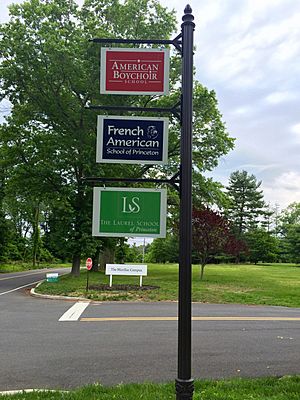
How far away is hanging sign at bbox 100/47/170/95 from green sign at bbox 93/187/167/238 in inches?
39.6

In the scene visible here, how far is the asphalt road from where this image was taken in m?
5.73

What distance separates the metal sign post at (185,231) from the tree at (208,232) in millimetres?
19109

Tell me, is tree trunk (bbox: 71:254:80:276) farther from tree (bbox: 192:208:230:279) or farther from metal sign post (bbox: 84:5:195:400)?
metal sign post (bbox: 84:5:195:400)

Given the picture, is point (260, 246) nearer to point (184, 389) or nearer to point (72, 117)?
point (72, 117)

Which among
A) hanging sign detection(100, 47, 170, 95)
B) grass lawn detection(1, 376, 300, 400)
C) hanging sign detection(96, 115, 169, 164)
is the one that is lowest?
grass lawn detection(1, 376, 300, 400)

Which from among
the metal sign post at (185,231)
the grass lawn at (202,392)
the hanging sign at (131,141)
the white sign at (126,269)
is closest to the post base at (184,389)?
the metal sign post at (185,231)

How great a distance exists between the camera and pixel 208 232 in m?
23.1

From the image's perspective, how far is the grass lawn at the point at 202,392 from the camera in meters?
4.39

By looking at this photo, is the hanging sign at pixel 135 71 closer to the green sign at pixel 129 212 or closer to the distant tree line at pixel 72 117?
the green sign at pixel 129 212

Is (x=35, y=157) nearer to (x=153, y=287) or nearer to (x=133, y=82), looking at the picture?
(x=153, y=287)

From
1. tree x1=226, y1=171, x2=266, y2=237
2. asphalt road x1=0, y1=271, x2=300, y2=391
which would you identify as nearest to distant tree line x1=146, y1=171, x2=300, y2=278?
tree x1=226, y1=171, x2=266, y2=237

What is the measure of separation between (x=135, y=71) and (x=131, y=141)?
0.71 meters

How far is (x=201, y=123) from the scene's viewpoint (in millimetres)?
26047

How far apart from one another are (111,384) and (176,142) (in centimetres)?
2136
